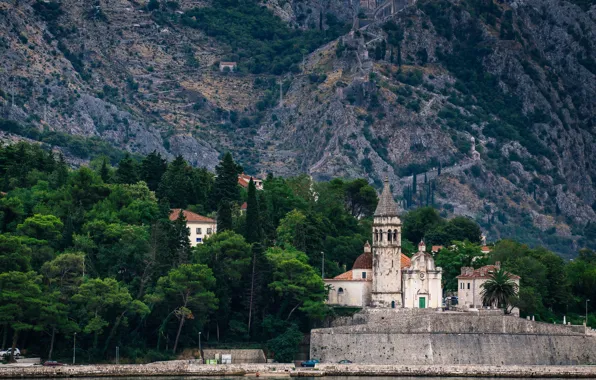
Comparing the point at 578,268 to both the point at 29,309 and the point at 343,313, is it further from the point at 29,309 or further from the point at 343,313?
the point at 29,309

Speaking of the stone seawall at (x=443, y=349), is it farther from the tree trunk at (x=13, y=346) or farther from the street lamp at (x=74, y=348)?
the tree trunk at (x=13, y=346)

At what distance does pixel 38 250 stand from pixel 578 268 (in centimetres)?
5474

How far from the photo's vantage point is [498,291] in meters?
148

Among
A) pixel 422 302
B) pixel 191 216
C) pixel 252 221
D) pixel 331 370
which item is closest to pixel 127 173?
pixel 191 216

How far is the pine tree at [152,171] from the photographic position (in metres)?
173

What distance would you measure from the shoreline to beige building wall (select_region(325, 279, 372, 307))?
12.3 meters

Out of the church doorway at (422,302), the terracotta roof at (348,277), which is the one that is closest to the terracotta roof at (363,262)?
the terracotta roof at (348,277)

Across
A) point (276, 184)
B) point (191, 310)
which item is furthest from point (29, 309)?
point (276, 184)

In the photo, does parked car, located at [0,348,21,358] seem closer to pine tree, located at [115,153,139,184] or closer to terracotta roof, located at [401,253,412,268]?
terracotta roof, located at [401,253,412,268]

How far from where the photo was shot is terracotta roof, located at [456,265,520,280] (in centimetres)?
15138

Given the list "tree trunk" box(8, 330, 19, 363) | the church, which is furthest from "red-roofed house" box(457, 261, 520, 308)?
"tree trunk" box(8, 330, 19, 363)

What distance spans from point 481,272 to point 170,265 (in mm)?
26952

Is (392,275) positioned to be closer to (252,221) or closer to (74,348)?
(252,221)

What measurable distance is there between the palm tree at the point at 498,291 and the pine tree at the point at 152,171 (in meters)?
39.2
